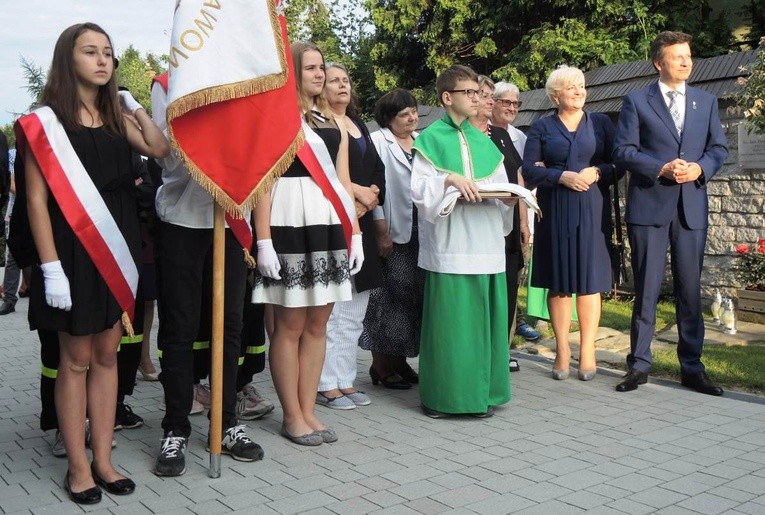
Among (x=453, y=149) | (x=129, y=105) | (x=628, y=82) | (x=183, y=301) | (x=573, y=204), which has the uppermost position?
(x=628, y=82)

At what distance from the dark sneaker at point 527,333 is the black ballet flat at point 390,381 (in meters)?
1.95

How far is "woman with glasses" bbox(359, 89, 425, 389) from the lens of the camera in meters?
5.79

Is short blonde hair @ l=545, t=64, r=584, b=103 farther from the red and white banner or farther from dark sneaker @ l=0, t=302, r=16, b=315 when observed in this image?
dark sneaker @ l=0, t=302, r=16, b=315

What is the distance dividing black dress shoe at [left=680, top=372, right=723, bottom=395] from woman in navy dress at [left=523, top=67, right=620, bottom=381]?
0.63m

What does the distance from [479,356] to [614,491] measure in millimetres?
1404

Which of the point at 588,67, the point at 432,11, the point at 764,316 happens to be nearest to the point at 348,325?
the point at 764,316

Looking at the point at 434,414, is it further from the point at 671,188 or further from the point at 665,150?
the point at 665,150

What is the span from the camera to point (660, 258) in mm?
5812

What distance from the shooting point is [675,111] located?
18.9ft

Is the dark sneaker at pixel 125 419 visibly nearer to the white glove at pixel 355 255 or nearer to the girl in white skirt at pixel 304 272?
the girl in white skirt at pixel 304 272

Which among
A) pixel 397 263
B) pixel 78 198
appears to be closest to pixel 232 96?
pixel 78 198

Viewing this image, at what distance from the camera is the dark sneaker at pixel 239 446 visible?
13.9 feet

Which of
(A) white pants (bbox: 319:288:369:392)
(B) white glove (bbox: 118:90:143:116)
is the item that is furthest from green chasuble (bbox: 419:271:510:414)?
(B) white glove (bbox: 118:90:143:116)

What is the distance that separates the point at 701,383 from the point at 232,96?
3540mm
